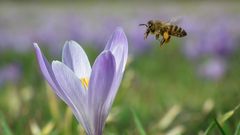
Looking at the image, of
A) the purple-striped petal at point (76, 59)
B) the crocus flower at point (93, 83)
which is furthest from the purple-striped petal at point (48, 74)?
the purple-striped petal at point (76, 59)

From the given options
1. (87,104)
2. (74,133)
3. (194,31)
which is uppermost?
(87,104)

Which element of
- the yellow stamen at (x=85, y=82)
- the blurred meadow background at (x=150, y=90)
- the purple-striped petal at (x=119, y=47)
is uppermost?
the purple-striped petal at (x=119, y=47)

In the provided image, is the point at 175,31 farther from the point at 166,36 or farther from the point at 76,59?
the point at 76,59

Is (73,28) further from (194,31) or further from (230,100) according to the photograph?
(230,100)

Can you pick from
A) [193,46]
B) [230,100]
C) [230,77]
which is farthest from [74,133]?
[193,46]

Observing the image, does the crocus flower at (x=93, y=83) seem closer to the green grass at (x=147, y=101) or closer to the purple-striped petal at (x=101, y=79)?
the purple-striped petal at (x=101, y=79)

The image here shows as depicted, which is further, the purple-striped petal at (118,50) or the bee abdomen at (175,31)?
the bee abdomen at (175,31)

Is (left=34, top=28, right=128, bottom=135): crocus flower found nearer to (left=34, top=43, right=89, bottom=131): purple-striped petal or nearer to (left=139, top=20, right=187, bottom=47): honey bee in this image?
(left=34, top=43, right=89, bottom=131): purple-striped petal
